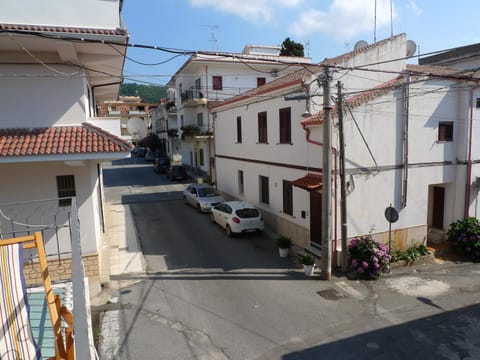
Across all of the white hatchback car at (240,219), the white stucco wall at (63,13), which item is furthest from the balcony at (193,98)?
the white stucco wall at (63,13)

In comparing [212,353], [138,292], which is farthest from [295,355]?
[138,292]

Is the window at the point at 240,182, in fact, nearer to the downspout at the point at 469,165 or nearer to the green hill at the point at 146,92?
the downspout at the point at 469,165

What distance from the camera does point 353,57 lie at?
13195mm

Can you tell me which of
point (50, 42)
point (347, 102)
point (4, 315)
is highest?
point (50, 42)

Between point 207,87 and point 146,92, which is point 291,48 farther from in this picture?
point 146,92

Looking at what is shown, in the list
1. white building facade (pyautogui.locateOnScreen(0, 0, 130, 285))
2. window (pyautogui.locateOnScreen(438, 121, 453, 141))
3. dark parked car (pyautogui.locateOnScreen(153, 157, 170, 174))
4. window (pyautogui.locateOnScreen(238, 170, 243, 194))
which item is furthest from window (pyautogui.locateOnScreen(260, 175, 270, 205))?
dark parked car (pyautogui.locateOnScreen(153, 157, 170, 174))

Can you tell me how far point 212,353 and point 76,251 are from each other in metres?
5.49

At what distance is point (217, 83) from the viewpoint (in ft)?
105

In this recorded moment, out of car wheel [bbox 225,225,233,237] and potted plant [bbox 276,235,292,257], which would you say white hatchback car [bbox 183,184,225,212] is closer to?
car wheel [bbox 225,225,233,237]

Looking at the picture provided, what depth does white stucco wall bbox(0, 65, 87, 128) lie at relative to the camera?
960 centimetres

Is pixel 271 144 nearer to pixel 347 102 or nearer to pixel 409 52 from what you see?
pixel 347 102

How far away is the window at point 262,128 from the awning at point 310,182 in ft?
13.5

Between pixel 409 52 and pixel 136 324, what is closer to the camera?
pixel 136 324

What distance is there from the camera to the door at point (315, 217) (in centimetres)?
1288
